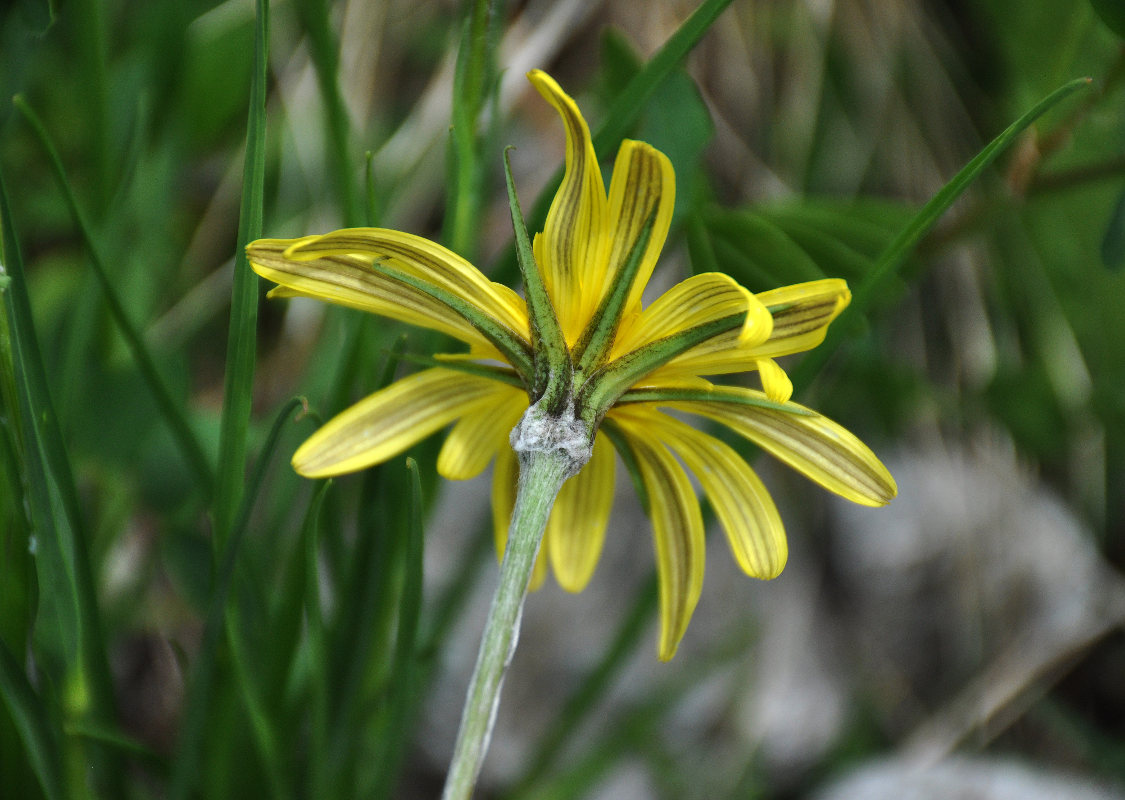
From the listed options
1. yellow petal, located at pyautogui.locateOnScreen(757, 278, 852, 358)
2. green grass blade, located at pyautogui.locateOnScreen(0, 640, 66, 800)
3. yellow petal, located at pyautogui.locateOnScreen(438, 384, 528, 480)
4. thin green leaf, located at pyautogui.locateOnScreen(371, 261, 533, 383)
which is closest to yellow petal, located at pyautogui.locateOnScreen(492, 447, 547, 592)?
yellow petal, located at pyautogui.locateOnScreen(438, 384, 528, 480)

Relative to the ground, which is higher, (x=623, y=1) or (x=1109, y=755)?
(x=623, y=1)

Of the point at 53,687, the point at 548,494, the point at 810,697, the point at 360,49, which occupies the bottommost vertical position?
the point at 810,697

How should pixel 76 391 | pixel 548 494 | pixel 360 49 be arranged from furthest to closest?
pixel 360 49 < pixel 76 391 < pixel 548 494

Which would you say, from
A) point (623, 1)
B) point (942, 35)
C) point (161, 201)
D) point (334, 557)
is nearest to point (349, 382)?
point (334, 557)

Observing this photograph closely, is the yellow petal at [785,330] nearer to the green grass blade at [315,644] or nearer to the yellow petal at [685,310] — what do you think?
the yellow petal at [685,310]

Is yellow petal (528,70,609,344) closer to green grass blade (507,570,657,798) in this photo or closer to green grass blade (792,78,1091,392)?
green grass blade (792,78,1091,392)

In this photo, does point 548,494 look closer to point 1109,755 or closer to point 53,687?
point 53,687

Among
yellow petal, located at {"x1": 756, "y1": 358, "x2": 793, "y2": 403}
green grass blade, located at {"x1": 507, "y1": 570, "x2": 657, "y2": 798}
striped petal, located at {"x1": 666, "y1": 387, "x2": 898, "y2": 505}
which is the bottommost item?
green grass blade, located at {"x1": 507, "y1": 570, "x2": 657, "y2": 798}
